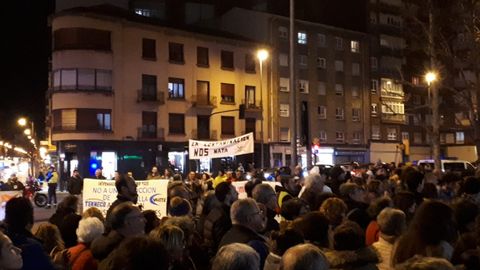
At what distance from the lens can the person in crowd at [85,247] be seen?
520 cm

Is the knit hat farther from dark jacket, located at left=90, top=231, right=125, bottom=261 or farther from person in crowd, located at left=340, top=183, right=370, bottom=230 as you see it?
person in crowd, located at left=340, top=183, right=370, bottom=230

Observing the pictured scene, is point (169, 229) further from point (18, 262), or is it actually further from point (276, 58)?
point (276, 58)

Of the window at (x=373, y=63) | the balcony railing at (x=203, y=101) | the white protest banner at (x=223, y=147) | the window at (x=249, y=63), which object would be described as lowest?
the white protest banner at (x=223, y=147)

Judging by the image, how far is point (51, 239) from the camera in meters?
5.67

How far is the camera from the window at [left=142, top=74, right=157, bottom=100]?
1969 inches

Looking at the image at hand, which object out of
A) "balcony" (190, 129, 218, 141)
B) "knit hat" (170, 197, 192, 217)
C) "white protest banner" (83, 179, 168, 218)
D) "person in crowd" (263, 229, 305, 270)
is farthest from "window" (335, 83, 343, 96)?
"person in crowd" (263, 229, 305, 270)

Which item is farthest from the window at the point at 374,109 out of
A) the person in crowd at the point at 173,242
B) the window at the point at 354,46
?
the person in crowd at the point at 173,242

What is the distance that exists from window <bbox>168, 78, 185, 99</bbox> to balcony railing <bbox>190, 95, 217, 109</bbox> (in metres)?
1.04

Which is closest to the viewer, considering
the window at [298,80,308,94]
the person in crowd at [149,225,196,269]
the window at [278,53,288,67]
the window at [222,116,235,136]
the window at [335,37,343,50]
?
the person in crowd at [149,225,196,269]

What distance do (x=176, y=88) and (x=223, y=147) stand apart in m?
34.4

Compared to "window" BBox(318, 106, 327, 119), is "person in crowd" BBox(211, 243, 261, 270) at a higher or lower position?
lower

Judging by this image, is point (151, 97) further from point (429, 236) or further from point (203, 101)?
point (429, 236)

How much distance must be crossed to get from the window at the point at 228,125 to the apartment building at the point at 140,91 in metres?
0.09

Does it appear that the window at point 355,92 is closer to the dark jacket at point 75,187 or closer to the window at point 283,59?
the window at point 283,59
